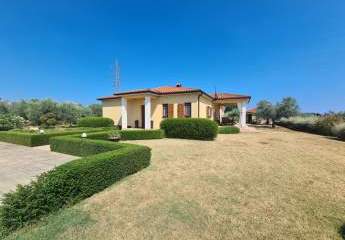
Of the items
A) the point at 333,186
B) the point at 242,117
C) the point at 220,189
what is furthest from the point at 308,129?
the point at 220,189

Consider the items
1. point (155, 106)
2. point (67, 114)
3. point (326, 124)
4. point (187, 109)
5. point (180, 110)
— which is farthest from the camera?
point (67, 114)

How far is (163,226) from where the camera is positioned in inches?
126

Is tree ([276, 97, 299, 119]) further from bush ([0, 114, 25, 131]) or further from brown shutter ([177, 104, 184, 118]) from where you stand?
bush ([0, 114, 25, 131])

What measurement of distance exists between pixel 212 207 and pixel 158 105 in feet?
53.4

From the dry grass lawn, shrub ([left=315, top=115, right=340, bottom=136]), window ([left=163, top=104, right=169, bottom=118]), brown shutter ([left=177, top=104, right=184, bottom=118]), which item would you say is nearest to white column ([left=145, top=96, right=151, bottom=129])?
window ([left=163, top=104, right=169, bottom=118])

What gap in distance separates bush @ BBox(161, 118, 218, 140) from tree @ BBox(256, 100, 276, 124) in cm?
3032

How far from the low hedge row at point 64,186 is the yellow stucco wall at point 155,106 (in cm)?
1269

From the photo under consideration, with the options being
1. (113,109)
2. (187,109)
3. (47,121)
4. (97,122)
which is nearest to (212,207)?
(187,109)

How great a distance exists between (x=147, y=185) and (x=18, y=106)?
53971 millimetres

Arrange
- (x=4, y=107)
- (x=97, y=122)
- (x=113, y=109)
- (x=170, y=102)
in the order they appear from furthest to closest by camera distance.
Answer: (x=4, y=107)
(x=113, y=109)
(x=97, y=122)
(x=170, y=102)

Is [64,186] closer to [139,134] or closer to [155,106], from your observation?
[139,134]

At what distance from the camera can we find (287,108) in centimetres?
3647

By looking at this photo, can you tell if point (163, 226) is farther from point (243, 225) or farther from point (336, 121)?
point (336, 121)

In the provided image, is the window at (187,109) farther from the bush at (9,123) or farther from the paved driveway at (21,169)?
the bush at (9,123)
